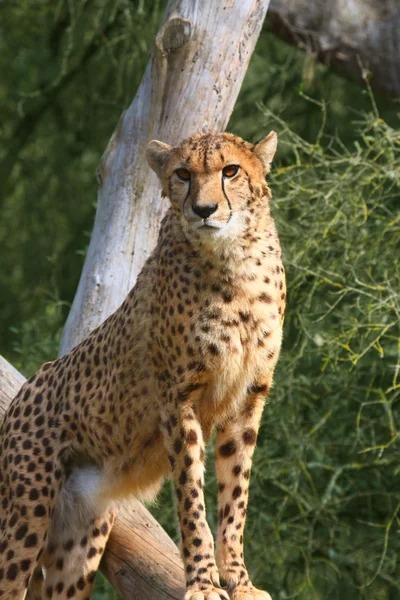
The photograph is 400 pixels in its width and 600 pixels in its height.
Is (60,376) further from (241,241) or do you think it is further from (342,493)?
(342,493)

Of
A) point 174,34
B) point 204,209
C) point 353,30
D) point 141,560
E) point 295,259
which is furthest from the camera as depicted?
point 353,30

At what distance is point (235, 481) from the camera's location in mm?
2693

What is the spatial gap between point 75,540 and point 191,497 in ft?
1.59

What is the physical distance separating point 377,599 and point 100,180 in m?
1.84

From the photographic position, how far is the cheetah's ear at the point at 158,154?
2709 millimetres

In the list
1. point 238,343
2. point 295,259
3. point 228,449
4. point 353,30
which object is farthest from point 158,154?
point 353,30

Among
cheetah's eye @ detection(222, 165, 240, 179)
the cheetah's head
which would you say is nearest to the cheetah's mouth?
the cheetah's head

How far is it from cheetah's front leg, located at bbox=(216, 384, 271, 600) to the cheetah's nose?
454 mm

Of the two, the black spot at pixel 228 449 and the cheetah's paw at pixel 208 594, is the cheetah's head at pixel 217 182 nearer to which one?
the black spot at pixel 228 449

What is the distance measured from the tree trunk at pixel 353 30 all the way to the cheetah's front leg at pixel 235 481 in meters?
2.11

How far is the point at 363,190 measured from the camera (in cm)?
418

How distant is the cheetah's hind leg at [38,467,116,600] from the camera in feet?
9.50

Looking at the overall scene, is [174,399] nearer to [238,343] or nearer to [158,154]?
[238,343]

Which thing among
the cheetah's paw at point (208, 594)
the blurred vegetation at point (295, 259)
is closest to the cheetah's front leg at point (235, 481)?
the cheetah's paw at point (208, 594)
